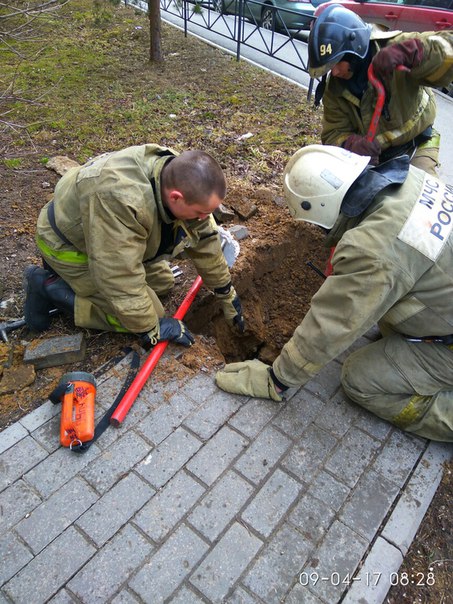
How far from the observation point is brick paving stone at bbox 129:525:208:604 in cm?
221

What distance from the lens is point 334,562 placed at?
238 centimetres

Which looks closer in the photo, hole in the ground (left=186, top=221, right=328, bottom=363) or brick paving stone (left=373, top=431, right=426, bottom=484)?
brick paving stone (left=373, top=431, right=426, bottom=484)

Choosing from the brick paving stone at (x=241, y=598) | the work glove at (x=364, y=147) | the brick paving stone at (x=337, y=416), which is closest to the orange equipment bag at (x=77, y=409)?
the brick paving stone at (x=241, y=598)

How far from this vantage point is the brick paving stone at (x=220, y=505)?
2.44 m

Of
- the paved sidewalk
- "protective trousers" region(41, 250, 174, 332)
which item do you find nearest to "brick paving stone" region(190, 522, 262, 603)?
the paved sidewalk

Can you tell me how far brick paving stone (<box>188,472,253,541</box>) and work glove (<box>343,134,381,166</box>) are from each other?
2.80m

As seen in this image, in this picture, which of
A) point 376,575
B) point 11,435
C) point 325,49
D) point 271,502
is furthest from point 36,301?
point 325,49

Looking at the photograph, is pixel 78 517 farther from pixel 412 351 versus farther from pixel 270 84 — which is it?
pixel 270 84

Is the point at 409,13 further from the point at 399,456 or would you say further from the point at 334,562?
the point at 334,562

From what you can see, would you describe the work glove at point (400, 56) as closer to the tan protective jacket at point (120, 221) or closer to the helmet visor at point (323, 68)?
the helmet visor at point (323, 68)

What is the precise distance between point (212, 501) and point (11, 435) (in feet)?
4.45

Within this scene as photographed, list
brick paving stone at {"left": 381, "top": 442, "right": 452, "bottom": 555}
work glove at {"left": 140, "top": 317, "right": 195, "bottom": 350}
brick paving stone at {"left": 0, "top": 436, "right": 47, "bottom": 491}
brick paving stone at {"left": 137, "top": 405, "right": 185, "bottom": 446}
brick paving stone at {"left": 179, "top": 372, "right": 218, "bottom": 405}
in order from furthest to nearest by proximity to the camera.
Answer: work glove at {"left": 140, "top": 317, "right": 195, "bottom": 350}, brick paving stone at {"left": 179, "top": 372, "right": 218, "bottom": 405}, brick paving stone at {"left": 137, "top": 405, "right": 185, "bottom": 446}, brick paving stone at {"left": 0, "top": 436, "right": 47, "bottom": 491}, brick paving stone at {"left": 381, "top": 442, "right": 452, "bottom": 555}

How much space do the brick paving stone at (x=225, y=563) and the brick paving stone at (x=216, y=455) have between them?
33 cm

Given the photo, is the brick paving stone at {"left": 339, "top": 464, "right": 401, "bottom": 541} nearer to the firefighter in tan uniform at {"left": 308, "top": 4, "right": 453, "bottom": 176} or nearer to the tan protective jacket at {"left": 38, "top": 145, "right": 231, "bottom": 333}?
the tan protective jacket at {"left": 38, "top": 145, "right": 231, "bottom": 333}
